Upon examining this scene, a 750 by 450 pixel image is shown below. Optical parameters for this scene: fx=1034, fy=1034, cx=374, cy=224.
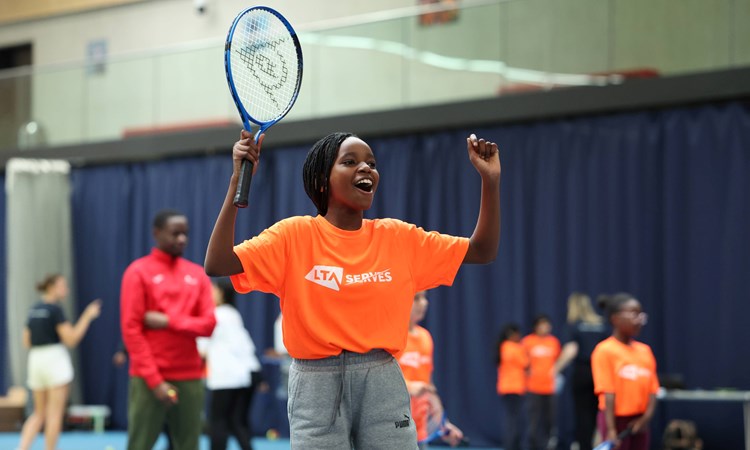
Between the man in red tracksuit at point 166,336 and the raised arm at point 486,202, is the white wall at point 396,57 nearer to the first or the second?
the man in red tracksuit at point 166,336

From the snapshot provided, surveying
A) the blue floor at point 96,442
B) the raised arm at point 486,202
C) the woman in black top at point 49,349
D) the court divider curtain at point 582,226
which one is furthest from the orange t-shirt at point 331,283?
the blue floor at point 96,442

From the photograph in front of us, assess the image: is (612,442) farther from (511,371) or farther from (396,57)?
(396,57)

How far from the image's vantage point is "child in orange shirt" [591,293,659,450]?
6621 mm

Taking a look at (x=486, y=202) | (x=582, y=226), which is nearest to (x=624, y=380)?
(x=486, y=202)

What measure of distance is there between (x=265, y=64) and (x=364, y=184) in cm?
71

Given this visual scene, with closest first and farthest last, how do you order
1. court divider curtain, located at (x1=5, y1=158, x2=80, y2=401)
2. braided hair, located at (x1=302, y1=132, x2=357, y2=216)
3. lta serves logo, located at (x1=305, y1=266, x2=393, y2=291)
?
lta serves logo, located at (x1=305, y1=266, x2=393, y2=291) → braided hair, located at (x1=302, y1=132, x2=357, y2=216) → court divider curtain, located at (x1=5, y1=158, x2=80, y2=401)

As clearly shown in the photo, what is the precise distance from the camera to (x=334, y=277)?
3285 mm

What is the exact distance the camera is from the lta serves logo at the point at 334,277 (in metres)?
3.28

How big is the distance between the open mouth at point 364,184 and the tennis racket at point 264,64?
39 cm

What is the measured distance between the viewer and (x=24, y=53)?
20156 mm

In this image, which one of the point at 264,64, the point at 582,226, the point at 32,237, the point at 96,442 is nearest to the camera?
the point at 264,64

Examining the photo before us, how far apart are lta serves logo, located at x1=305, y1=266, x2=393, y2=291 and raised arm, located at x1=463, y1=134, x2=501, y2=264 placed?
0.39m

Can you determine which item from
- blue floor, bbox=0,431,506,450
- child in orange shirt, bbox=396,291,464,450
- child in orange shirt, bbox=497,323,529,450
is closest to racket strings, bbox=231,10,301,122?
child in orange shirt, bbox=396,291,464,450

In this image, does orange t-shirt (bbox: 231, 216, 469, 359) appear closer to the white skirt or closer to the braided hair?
the braided hair
